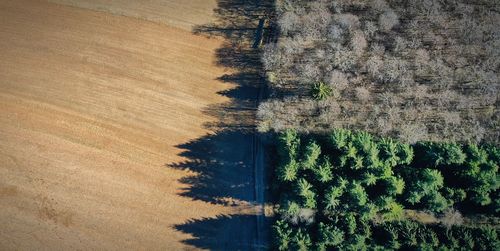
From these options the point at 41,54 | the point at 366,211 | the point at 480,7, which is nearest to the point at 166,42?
the point at 41,54

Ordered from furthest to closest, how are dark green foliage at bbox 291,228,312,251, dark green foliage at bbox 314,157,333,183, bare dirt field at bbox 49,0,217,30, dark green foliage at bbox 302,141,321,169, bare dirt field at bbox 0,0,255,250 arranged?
bare dirt field at bbox 49,0,217,30
bare dirt field at bbox 0,0,255,250
dark green foliage at bbox 302,141,321,169
dark green foliage at bbox 314,157,333,183
dark green foliage at bbox 291,228,312,251

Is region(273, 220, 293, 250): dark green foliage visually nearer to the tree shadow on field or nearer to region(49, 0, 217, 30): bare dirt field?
the tree shadow on field

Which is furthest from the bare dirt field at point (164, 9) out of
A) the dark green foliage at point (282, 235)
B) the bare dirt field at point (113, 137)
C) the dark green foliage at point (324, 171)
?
the dark green foliage at point (282, 235)

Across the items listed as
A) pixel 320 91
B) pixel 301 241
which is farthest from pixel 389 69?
pixel 301 241

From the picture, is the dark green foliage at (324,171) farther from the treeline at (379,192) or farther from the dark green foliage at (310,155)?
the dark green foliage at (310,155)

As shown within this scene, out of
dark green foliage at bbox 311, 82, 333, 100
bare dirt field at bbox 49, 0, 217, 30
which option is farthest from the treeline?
bare dirt field at bbox 49, 0, 217, 30

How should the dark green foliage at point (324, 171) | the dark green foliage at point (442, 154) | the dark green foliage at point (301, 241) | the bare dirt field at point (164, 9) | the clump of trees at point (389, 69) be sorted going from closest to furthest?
the dark green foliage at point (301, 241) < the dark green foliage at point (442, 154) < the dark green foliage at point (324, 171) < the clump of trees at point (389, 69) < the bare dirt field at point (164, 9)

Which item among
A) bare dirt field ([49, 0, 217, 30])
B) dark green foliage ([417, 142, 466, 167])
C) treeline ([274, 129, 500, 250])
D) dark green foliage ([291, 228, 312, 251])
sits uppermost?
bare dirt field ([49, 0, 217, 30])
